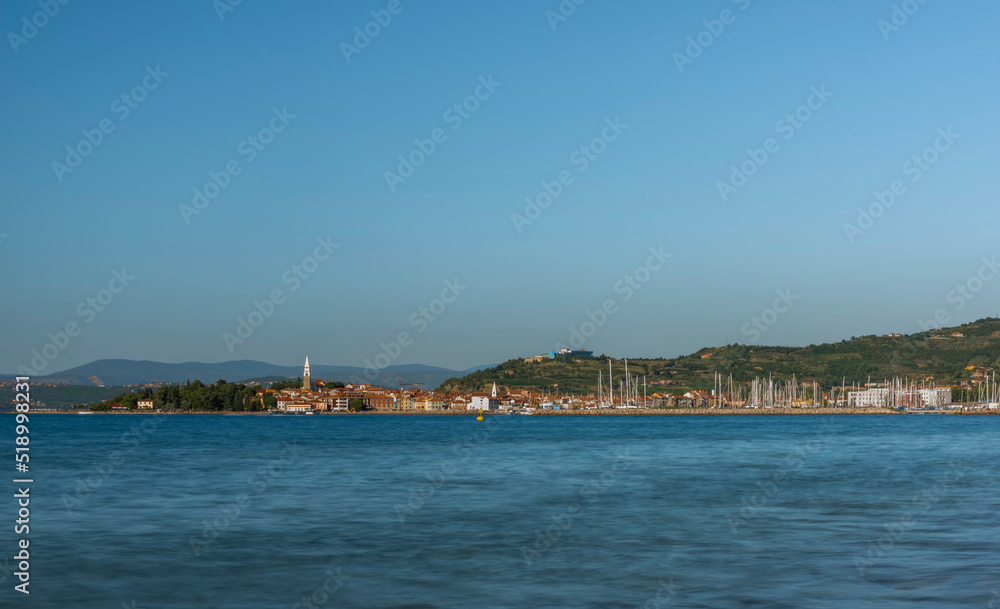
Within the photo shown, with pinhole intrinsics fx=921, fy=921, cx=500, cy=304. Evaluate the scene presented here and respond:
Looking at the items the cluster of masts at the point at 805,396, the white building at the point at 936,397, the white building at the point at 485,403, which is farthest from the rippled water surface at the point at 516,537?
the white building at the point at 936,397

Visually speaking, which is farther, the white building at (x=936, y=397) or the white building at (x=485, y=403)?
the white building at (x=485, y=403)

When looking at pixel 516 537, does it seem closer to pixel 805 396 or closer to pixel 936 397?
pixel 936 397

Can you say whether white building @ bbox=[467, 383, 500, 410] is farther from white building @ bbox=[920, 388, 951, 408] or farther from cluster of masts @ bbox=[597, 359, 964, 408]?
white building @ bbox=[920, 388, 951, 408]

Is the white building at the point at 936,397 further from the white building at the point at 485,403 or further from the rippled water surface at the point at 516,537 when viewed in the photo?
the rippled water surface at the point at 516,537

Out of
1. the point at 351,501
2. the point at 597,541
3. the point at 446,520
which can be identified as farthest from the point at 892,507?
the point at 351,501

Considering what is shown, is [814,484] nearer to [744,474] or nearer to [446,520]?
[744,474]

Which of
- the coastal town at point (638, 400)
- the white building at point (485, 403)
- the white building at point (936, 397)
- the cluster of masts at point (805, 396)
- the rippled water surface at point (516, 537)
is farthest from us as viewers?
the white building at point (485, 403)

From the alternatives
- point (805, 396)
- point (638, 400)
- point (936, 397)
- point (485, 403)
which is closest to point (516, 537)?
point (485, 403)

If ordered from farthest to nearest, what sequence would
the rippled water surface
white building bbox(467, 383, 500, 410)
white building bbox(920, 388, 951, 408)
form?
1. white building bbox(467, 383, 500, 410)
2. white building bbox(920, 388, 951, 408)
3. the rippled water surface

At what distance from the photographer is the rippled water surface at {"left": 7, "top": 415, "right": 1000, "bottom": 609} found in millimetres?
12141

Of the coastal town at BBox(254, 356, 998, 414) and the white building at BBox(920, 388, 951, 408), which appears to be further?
the coastal town at BBox(254, 356, 998, 414)

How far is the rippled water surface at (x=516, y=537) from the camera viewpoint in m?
12.1

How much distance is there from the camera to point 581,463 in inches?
1427

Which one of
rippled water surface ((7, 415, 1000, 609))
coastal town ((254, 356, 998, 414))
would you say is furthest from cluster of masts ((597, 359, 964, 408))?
rippled water surface ((7, 415, 1000, 609))
